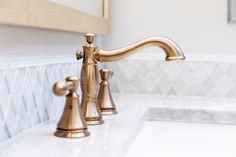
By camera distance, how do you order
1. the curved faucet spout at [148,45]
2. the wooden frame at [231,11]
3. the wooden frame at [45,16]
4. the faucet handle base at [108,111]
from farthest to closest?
the wooden frame at [231,11], the faucet handle base at [108,111], the curved faucet spout at [148,45], the wooden frame at [45,16]

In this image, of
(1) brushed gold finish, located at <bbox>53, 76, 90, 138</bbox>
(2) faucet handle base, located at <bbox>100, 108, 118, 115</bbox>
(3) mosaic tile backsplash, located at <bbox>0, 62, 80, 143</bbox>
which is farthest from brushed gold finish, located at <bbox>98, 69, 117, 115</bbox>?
(1) brushed gold finish, located at <bbox>53, 76, 90, 138</bbox>

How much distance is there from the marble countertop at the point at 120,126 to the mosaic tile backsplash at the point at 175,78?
0.16ft

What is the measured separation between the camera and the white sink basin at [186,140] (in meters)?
1.01

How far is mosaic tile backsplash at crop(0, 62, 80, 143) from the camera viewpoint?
0.73 meters

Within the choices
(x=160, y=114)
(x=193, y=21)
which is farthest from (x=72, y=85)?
(x=193, y=21)

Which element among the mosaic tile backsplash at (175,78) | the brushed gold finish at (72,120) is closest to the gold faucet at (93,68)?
the brushed gold finish at (72,120)

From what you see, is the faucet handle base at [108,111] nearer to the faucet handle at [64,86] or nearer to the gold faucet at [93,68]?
the gold faucet at [93,68]

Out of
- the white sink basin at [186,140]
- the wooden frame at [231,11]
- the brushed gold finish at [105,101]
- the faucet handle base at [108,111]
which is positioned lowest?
the white sink basin at [186,140]

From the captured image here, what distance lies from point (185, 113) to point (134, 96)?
11.0 inches

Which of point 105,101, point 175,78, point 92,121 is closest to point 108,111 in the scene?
point 105,101

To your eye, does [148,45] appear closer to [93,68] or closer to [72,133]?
[93,68]

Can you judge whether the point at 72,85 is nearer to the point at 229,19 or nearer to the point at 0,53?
the point at 0,53

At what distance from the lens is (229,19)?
1.36 m

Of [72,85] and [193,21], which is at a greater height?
[193,21]
